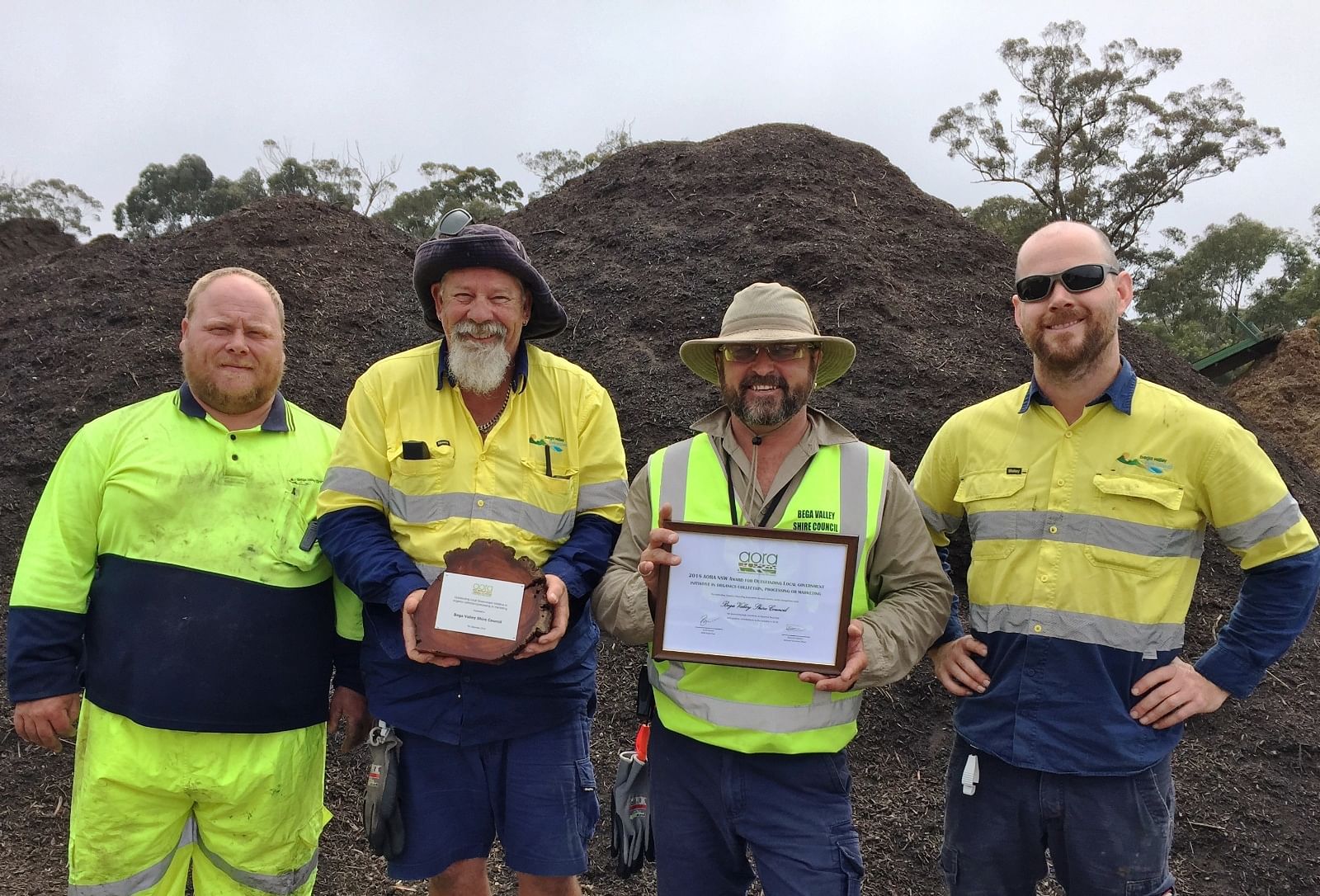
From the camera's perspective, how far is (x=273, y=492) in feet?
9.02

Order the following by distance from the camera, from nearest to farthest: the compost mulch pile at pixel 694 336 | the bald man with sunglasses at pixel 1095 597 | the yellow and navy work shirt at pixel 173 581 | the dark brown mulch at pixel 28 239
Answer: the bald man with sunglasses at pixel 1095 597 → the yellow and navy work shirt at pixel 173 581 → the compost mulch pile at pixel 694 336 → the dark brown mulch at pixel 28 239

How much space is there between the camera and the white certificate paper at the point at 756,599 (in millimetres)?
2252

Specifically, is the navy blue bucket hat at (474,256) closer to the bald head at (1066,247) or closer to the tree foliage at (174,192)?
the bald head at (1066,247)

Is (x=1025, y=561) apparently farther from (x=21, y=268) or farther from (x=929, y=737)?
(x=21, y=268)

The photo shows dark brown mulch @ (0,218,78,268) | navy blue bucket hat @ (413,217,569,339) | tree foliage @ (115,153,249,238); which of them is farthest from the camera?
tree foliage @ (115,153,249,238)

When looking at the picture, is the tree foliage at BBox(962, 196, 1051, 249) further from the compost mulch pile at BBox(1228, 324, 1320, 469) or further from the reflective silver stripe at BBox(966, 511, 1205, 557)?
the reflective silver stripe at BBox(966, 511, 1205, 557)

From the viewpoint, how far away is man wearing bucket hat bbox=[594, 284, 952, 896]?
2.34 metres

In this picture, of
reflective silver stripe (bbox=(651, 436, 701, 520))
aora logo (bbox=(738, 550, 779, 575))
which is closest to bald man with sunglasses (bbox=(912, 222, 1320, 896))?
aora logo (bbox=(738, 550, 779, 575))

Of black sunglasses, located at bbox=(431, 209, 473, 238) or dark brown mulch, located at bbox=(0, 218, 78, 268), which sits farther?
dark brown mulch, located at bbox=(0, 218, 78, 268)

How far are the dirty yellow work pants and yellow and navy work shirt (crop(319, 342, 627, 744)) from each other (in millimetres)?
413

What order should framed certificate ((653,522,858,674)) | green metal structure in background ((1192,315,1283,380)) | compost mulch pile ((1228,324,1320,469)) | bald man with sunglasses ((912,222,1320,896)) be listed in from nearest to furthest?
1. framed certificate ((653,522,858,674))
2. bald man with sunglasses ((912,222,1320,896))
3. compost mulch pile ((1228,324,1320,469))
4. green metal structure in background ((1192,315,1283,380))

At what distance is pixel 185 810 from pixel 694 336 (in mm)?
5383

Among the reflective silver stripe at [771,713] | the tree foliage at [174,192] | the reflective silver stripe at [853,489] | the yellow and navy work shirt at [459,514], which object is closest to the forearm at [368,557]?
the yellow and navy work shirt at [459,514]

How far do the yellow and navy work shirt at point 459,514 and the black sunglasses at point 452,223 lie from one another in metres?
0.37
